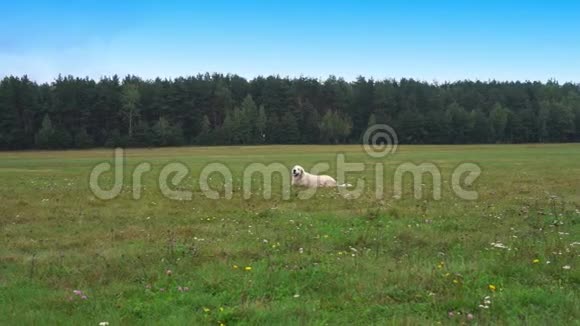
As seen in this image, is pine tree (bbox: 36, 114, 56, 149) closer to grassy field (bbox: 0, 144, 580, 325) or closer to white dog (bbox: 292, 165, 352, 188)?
white dog (bbox: 292, 165, 352, 188)

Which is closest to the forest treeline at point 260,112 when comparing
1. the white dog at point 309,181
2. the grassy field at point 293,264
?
the white dog at point 309,181

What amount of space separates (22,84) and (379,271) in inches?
5329

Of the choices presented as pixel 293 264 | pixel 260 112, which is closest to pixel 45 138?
pixel 260 112

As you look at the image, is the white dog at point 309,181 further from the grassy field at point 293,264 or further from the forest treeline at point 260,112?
the forest treeline at point 260,112

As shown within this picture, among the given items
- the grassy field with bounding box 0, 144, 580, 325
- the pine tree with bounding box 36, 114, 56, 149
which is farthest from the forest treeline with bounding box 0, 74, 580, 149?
the grassy field with bounding box 0, 144, 580, 325

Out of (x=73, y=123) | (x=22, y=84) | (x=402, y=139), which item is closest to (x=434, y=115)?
(x=402, y=139)

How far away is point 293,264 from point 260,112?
5088 inches

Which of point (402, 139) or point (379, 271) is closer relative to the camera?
point (379, 271)

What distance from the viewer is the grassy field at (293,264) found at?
7051mm

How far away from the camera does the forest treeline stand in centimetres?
12538

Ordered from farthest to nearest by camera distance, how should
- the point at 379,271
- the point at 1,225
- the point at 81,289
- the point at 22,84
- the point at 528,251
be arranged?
the point at 22,84 → the point at 1,225 → the point at 528,251 → the point at 379,271 → the point at 81,289

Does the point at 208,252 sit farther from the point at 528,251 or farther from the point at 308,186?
the point at 308,186

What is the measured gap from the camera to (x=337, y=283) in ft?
26.8

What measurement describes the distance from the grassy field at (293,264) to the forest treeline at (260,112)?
112301 millimetres
